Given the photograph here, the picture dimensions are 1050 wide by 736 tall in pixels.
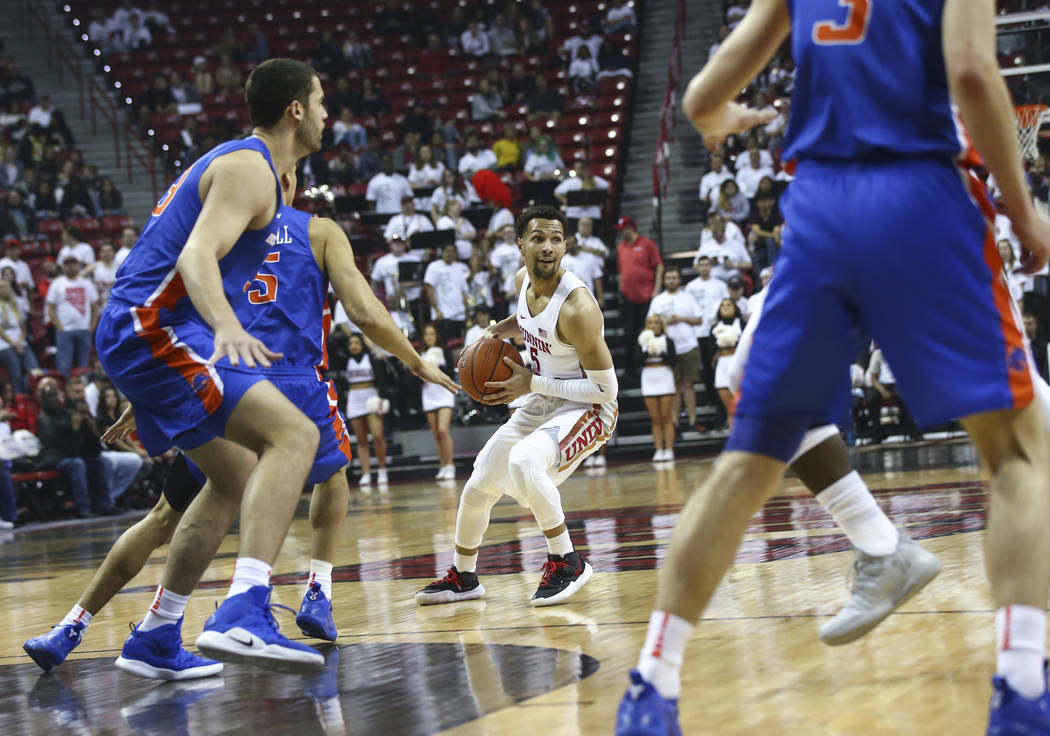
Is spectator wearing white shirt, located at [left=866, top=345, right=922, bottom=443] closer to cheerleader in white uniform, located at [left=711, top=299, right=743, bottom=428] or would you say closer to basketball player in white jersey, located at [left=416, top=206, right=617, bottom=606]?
cheerleader in white uniform, located at [left=711, top=299, right=743, bottom=428]

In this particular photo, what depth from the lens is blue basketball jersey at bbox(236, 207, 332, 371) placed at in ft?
14.0

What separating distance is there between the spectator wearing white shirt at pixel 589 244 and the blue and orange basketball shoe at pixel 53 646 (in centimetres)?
1109

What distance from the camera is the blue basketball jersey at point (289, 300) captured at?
14.0 feet

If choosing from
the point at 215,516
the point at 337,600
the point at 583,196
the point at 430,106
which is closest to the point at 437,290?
the point at 583,196

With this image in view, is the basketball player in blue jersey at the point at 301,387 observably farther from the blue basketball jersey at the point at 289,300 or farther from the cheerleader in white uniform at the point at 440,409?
the cheerleader in white uniform at the point at 440,409

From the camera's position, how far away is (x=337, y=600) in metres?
5.04

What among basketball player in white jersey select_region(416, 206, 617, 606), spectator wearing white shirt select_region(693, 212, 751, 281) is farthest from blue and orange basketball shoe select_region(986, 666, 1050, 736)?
spectator wearing white shirt select_region(693, 212, 751, 281)

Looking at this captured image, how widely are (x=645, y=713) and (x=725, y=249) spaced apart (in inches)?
495

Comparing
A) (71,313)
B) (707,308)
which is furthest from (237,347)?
(71,313)

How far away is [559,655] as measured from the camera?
3473 millimetres

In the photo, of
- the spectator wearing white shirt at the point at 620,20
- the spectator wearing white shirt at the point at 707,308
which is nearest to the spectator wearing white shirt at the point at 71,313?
the spectator wearing white shirt at the point at 707,308

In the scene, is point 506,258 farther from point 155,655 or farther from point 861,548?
point 861,548

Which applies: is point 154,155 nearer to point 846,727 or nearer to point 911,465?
point 911,465

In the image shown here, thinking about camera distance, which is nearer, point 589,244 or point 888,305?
point 888,305
